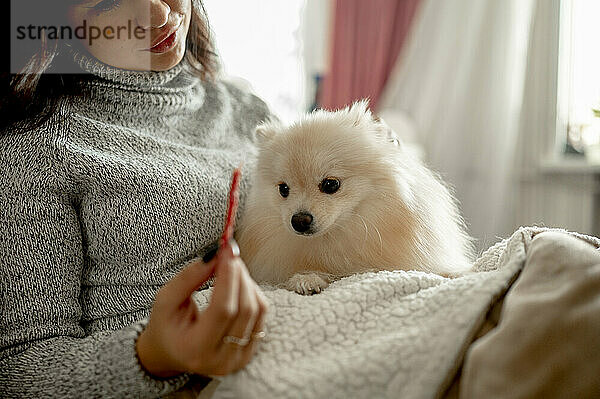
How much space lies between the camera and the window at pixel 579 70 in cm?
285

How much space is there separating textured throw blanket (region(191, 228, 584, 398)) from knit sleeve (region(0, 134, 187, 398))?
186 millimetres

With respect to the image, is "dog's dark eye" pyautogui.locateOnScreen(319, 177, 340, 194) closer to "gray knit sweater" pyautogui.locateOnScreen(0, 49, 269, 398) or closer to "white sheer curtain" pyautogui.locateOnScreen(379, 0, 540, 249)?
"gray knit sweater" pyautogui.locateOnScreen(0, 49, 269, 398)

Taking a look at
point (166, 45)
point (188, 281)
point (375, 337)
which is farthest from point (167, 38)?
point (375, 337)

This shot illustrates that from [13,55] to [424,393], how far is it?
1.01 meters

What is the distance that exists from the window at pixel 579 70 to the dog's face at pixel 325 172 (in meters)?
2.04

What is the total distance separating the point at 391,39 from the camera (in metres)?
Result: 3.94

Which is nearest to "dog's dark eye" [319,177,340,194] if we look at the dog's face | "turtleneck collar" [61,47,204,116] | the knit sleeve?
the dog's face

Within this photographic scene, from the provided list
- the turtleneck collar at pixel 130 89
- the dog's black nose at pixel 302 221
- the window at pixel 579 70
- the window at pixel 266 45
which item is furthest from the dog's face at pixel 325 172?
the window at pixel 266 45

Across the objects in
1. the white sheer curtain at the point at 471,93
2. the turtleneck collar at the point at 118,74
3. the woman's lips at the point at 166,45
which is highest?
the woman's lips at the point at 166,45

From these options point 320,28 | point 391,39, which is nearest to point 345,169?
point 391,39

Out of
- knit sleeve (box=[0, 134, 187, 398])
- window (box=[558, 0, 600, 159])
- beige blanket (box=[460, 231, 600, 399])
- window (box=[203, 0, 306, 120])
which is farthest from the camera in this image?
window (box=[203, 0, 306, 120])

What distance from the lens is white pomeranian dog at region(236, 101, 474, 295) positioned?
1179 mm

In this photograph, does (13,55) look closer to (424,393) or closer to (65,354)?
(65,354)

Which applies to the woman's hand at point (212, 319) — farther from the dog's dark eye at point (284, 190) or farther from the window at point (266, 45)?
the window at point (266, 45)
